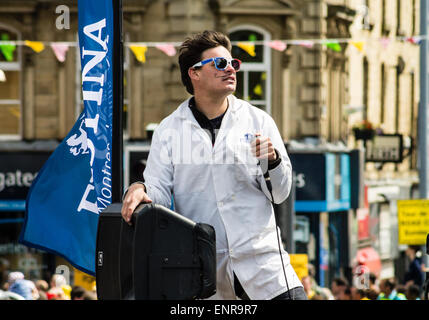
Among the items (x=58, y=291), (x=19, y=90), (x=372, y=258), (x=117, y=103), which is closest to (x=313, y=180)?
(x=372, y=258)

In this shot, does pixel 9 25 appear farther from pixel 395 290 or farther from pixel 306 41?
pixel 395 290

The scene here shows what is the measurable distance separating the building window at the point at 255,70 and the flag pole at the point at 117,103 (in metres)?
15.1

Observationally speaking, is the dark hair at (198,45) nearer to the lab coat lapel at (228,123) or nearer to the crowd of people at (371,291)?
the lab coat lapel at (228,123)

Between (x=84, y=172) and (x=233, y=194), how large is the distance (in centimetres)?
254

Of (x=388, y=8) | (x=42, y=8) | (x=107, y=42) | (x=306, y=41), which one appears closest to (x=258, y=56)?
(x=306, y=41)

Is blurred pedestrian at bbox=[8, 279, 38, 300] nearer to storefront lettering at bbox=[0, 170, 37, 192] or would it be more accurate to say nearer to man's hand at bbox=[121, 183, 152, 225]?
man's hand at bbox=[121, 183, 152, 225]

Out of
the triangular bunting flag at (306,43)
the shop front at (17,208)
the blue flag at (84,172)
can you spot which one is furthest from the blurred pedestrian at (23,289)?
the triangular bunting flag at (306,43)

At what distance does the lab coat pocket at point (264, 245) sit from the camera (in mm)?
4129

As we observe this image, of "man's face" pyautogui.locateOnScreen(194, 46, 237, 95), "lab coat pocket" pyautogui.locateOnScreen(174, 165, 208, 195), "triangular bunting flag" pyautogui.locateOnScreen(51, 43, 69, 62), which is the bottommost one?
"lab coat pocket" pyautogui.locateOnScreen(174, 165, 208, 195)

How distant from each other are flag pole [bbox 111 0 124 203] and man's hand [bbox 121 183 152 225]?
1.72 m

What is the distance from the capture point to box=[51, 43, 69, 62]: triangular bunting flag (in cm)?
1904

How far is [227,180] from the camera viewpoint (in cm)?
414

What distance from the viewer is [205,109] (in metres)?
4.30

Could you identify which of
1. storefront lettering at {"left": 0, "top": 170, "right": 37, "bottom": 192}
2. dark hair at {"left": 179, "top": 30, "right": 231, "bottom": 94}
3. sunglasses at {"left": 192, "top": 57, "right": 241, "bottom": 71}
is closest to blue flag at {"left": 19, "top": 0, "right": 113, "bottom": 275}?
dark hair at {"left": 179, "top": 30, "right": 231, "bottom": 94}
